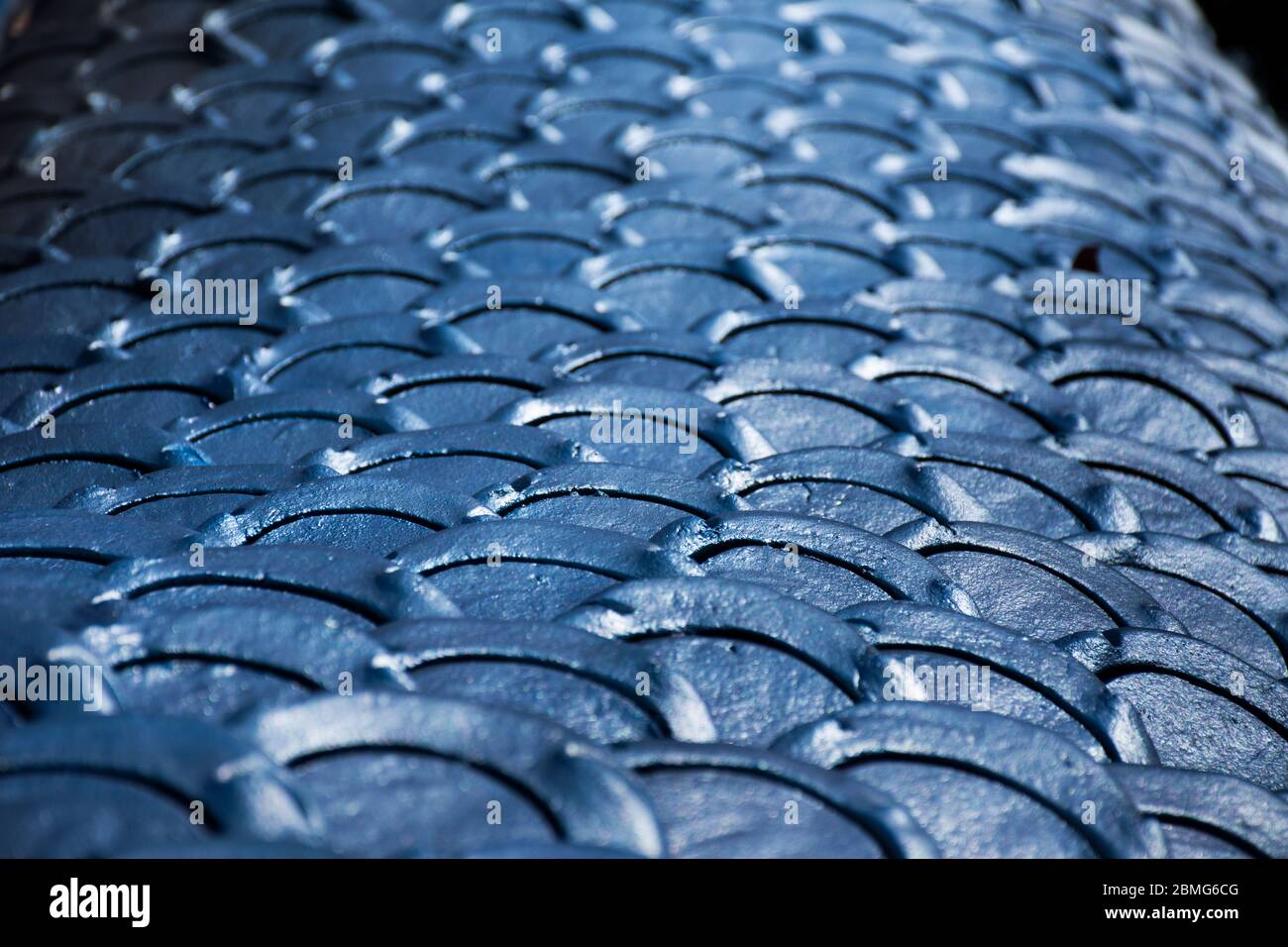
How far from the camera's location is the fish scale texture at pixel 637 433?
156 centimetres

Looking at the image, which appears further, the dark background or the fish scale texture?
the dark background

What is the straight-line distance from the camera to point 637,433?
8.09 ft

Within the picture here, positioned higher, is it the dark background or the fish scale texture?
the dark background

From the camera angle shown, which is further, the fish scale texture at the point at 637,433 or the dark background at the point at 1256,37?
the dark background at the point at 1256,37

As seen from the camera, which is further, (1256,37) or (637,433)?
(1256,37)

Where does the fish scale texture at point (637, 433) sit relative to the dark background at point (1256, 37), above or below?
below

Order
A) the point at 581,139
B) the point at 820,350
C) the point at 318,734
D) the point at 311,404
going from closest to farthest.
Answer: the point at 318,734, the point at 311,404, the point at 820,350, the point at 581,139

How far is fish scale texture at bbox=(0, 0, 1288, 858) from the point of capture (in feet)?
5.13

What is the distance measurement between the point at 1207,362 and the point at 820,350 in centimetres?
95

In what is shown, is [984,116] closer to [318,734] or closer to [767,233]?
[767,233]

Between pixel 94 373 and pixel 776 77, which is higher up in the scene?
pixel 776 77

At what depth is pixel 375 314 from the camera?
2885 millimetres

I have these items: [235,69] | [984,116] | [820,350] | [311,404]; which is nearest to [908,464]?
[820,350]

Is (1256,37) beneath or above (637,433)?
above
